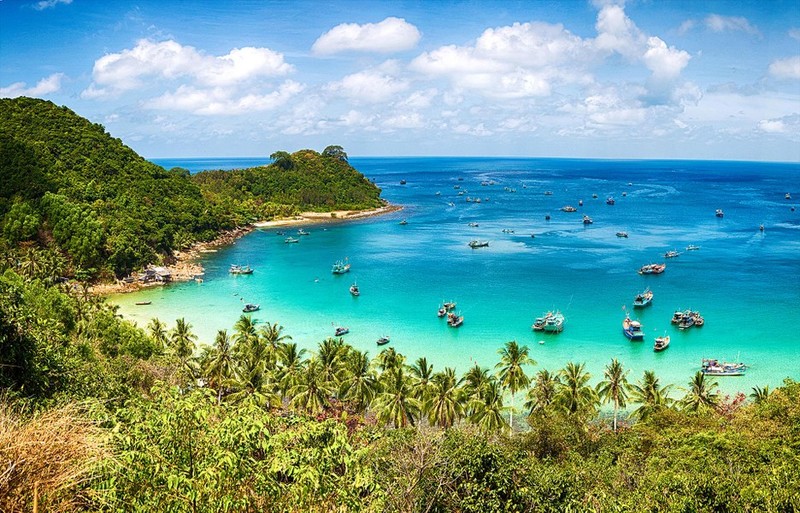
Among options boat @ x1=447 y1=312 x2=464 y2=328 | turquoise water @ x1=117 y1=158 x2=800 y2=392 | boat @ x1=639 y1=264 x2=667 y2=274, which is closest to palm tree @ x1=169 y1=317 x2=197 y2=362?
turquoise water @ x1=117 y1=158 x2=800 y2=392

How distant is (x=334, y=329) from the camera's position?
171 ft

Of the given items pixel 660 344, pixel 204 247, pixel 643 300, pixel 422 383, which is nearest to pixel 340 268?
pixel 204 247

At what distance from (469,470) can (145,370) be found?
2254 centimetres

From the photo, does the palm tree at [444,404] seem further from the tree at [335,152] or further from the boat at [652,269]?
the tree at [335,152]

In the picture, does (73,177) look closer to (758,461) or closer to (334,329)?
(334,329)

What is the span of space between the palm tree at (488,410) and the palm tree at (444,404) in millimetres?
854

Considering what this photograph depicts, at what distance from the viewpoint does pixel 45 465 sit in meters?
7.66

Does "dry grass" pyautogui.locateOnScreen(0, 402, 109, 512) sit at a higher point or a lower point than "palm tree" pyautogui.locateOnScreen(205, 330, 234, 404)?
higher

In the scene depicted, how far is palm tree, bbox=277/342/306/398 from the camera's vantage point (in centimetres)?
3203

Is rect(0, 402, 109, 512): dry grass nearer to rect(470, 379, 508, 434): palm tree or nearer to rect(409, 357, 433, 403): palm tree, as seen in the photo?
rect(470, 379, 508, 434): palm tree

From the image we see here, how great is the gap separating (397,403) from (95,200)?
6773 cm

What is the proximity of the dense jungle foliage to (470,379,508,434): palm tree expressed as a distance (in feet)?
162

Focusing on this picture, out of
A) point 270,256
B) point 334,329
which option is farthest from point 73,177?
point 334,329

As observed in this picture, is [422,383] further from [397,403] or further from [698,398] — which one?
[698,398]
